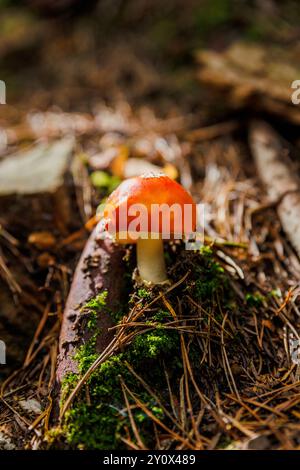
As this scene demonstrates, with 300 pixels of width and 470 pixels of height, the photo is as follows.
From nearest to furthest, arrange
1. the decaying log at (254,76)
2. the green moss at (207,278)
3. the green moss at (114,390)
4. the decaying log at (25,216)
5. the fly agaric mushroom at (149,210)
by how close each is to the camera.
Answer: the green moss at (114,390)
the fly agaric mushroom at (149,210)
the green moss at (207,278)
the decaying log at (25,216)
the decaying log at (254,76)

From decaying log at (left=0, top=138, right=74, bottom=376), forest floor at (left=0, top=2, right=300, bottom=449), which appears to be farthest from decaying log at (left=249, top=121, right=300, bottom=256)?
decaying log at (left=0, top=138, right=74, bottom=376)

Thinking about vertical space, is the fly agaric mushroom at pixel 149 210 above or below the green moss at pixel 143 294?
above

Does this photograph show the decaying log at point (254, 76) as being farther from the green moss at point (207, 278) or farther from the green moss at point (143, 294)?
the green moss at point (143, 294)

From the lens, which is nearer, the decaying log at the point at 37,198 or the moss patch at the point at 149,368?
the moss patch at the point at 149,368

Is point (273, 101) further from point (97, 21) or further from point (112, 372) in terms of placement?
point (97, 21)

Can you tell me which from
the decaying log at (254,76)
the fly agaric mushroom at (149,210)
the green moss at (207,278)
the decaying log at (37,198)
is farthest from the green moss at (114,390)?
the decaying log at (254,76)

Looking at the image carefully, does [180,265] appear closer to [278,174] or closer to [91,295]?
[91,295]

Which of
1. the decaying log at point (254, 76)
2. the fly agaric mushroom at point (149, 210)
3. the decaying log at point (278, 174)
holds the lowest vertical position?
the fly agaric mushroom at point (149, 210)
